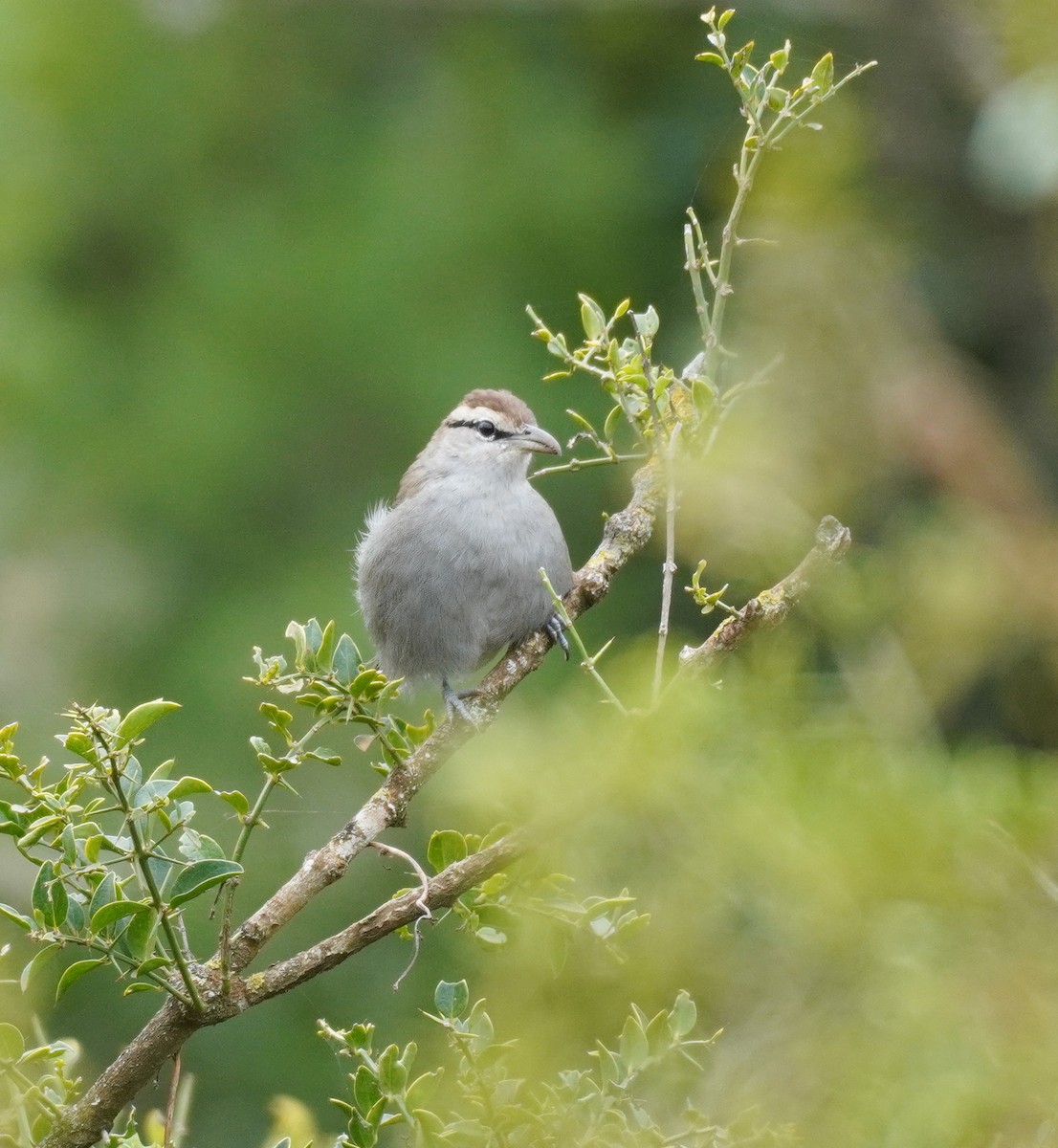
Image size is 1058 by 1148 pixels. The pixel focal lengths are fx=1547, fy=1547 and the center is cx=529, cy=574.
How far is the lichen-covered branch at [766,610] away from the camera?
6.54 ft

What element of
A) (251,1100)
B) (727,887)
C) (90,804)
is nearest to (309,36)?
(251,1100)

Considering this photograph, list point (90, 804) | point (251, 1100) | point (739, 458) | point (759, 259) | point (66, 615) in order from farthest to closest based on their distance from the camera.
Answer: point (66, 615) → point (251, 1100) → point (90, 804) → point (759, 259) → point (739, 458)

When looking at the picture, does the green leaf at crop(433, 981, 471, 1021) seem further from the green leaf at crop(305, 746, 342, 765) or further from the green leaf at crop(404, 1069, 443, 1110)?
the green leaf at crop(305, 746, 342, 765)

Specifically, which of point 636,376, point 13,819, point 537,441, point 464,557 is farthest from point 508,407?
point 13,819

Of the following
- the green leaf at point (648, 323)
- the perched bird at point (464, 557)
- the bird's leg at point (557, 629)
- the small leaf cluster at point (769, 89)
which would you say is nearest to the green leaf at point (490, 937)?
the green leaf at point (648, 323)

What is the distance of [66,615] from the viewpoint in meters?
10.2

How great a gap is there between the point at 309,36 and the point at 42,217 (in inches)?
104

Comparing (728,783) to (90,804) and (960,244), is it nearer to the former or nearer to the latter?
(90,804)

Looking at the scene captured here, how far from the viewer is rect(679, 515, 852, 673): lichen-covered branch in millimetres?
1992

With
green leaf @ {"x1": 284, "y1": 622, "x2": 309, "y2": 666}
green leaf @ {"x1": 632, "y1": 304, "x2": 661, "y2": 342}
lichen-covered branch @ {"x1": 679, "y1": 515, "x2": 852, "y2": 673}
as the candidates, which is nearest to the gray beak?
green leaf @ {"x1": 632, "y1": 304, "x2": 661, "y2": 342}

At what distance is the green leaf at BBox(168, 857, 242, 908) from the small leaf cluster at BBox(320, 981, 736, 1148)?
0.22 metres

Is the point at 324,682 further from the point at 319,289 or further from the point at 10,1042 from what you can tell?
the point at 319,289

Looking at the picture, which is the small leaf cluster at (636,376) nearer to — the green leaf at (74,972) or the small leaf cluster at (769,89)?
the small leaf cluster at (769,89)

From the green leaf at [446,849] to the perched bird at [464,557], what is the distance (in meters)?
1.73
